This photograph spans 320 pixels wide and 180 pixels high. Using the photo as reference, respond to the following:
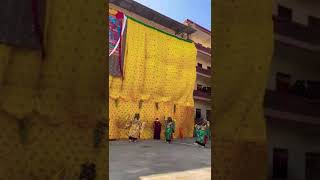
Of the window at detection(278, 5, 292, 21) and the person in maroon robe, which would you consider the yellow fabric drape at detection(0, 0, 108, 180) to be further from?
the person in maroon robe

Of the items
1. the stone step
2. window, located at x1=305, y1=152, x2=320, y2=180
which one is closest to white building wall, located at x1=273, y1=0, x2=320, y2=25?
window, located at x1=305, y1=152, x2=320, y2=180

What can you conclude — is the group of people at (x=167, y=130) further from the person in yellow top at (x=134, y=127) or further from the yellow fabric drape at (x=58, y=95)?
the yellow fabric drape at (x=58, y=95)

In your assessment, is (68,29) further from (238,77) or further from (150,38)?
(150,38)

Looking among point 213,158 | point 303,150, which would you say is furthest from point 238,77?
point 303,150

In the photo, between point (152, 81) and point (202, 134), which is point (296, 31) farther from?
point (152, 81)

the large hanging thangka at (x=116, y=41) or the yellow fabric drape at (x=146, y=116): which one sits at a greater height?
the large hanging thangka at (x=116, y=41)

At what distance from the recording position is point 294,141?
484 inches

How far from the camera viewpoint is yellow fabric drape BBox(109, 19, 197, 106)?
808 inches

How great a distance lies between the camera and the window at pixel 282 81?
42.2 ft

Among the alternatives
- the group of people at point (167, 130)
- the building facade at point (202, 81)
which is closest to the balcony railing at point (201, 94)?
the building facade at point (202, 81)

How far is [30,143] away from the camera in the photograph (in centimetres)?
336

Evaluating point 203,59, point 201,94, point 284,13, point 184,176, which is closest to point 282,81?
point 284,13

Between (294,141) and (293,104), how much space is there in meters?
1.24

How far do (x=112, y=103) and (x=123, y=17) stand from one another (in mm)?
4568
